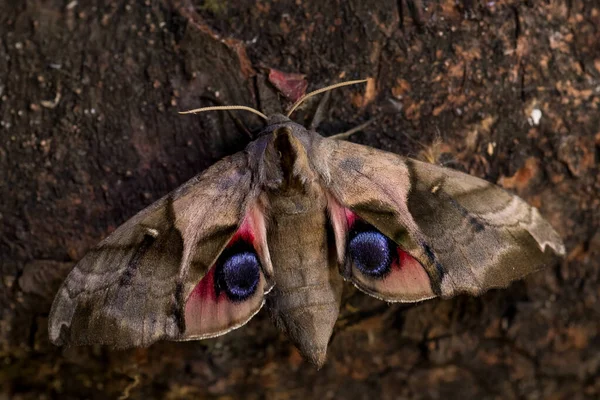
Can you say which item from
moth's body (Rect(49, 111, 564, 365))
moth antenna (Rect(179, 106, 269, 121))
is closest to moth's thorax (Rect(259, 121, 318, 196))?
moth's body (Rect(49, 111, 564, 365))

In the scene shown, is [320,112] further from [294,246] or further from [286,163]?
[294,246]

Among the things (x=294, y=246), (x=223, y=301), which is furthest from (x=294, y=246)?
(x=223, y=301)

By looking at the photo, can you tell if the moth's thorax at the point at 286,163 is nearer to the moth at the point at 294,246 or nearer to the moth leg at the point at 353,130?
the moth at the point at 294,246

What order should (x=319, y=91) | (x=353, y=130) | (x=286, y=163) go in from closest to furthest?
(x=286, y=163) < (x=319, y=91) < (x=353, y=130)

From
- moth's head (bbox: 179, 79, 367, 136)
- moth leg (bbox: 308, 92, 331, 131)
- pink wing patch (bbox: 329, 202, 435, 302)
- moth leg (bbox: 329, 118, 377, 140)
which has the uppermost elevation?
moth's head (bbox: 179, 79, 367, 136)

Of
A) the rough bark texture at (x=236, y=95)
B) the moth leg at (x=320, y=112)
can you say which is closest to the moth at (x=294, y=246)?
the moth leg at (x=320, y=112)

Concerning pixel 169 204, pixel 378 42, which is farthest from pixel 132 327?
pixel 378 42

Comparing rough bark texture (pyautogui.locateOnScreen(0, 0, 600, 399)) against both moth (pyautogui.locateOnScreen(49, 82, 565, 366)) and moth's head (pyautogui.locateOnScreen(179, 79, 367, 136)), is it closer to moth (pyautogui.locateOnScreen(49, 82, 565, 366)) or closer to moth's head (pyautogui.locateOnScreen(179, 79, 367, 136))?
moth's head (pyautogui.locateOnScreen(179, 79, 367, 136))

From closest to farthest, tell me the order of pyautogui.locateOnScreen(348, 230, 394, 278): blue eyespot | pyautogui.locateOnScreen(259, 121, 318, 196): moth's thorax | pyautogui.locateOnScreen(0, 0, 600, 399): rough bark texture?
pyautogui.locateOnScreen(259, 121, 318, 196): moth's thorax, pyautogui.locateOnScreen(348, 230, 394, 278): blue eyespot, pyautogui.locateOnScreen(0, 0, 600, 399): rough bark texture
